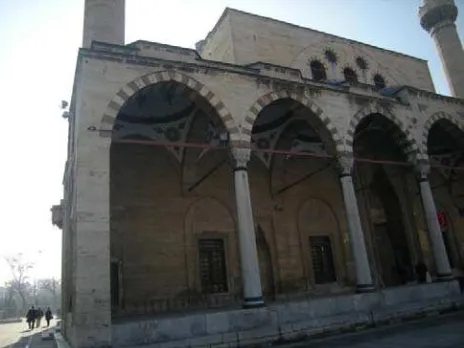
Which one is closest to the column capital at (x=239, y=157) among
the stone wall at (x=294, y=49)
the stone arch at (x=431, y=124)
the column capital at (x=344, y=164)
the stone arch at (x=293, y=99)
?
the stone arch at (x=293, y=99)

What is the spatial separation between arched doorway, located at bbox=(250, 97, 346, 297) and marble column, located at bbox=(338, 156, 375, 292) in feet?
5.23

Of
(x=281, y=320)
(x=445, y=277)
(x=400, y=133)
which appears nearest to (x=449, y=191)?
(x=400, y=133)

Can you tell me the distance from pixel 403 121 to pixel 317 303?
6.44 m

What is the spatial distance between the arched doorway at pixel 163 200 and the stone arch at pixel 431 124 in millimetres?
6081

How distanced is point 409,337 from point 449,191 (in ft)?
39.5

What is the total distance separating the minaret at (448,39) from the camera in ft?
52.2

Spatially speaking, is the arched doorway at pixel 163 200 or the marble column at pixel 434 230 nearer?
the arched doorway at pixel 163 200

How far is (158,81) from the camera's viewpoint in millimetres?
8344

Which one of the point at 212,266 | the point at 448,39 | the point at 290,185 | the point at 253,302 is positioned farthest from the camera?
the point at 448,39

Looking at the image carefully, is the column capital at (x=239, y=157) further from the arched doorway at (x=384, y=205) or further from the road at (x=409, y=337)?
the arched doorway at (x=384, y=205)

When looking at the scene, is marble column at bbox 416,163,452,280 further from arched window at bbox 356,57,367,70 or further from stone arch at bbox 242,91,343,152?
arched window at bbox 356,57,367,70

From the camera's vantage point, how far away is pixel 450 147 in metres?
14.5

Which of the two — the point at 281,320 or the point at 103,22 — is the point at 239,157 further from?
the point at 103,22

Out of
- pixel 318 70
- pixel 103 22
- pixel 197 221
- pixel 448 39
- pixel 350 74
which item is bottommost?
pixel 197 221
